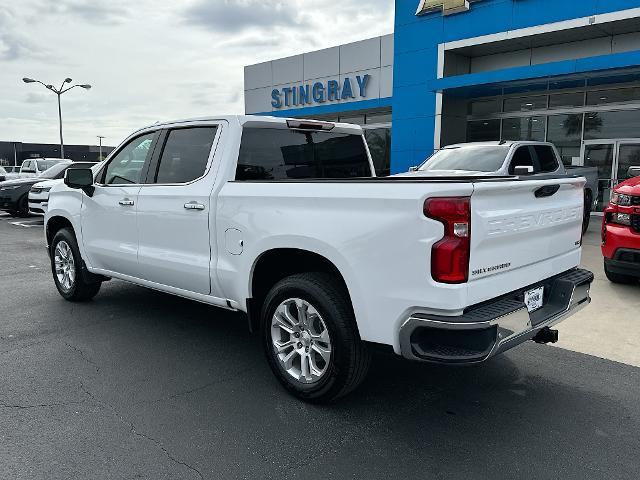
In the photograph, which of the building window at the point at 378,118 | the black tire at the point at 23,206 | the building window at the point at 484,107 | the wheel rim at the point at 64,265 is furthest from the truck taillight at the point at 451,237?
the building window at the point at 378,118

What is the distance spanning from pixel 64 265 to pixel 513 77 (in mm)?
12188

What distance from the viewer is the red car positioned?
5984 millimetres

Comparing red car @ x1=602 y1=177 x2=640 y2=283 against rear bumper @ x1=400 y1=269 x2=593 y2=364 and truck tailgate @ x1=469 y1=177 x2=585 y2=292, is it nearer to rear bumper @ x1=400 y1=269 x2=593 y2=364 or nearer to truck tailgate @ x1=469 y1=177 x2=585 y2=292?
truck tailgate @ x1=469 y1=177 x2=585 y2=292

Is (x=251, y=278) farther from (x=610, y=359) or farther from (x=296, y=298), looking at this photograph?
(x=610, y=359)

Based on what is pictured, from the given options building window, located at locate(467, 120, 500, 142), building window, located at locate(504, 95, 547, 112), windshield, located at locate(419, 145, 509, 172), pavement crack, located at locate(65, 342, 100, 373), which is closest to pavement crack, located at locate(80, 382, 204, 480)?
pavement crack, located at locate(65, 342, 100, 373)

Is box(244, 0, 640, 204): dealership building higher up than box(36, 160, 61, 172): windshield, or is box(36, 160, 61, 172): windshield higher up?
box(244, 0, 640, 204): dealership building

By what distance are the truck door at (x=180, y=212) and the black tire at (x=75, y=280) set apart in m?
1.31

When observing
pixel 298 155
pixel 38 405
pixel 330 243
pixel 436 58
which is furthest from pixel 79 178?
pixel 436 58

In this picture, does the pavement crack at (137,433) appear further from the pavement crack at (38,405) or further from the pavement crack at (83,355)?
the pavement crack at (83,355)

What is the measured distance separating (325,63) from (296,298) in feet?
65.7

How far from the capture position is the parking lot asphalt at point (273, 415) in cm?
281

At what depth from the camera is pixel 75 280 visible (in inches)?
230

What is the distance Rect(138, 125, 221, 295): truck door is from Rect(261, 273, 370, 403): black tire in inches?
36.1

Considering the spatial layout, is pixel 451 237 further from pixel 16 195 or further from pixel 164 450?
pixel 16 195
